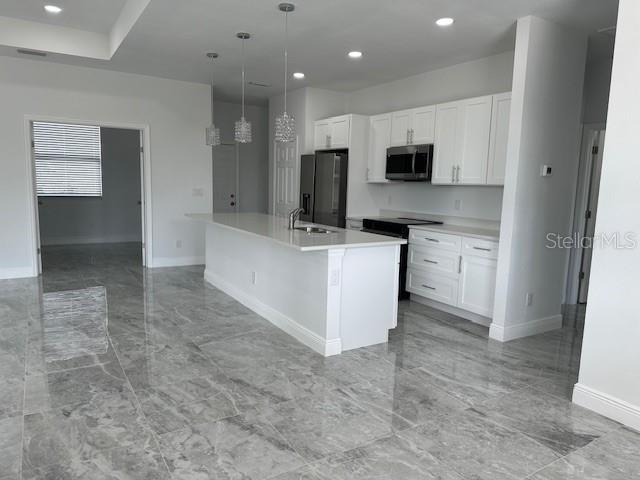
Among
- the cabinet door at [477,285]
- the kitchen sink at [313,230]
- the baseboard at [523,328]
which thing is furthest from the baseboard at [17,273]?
the baseboard at [523,328]

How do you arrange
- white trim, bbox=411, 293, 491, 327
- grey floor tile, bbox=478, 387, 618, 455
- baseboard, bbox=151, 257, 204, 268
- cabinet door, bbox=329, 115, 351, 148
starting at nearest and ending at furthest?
grey floor tile, bbox=478, 387, 618, 455
white trim, bbox=411, 293, 491, 327
cabinet door, bbox=329, 115, 351, 148
baseboard, bbox=151, 257, 204, 268

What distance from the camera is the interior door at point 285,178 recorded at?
268 inches

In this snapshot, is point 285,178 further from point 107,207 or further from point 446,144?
point 107,207

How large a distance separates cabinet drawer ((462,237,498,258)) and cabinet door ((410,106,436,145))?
1.35m

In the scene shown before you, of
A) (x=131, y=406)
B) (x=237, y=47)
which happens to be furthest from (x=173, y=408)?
(x=237, y=47)

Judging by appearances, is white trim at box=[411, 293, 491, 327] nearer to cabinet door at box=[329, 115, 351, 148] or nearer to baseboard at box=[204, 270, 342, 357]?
baseboard at box=[204, 270, 342, 357]

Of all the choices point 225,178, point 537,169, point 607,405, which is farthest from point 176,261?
point 607,405

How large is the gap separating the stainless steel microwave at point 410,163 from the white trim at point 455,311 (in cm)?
135

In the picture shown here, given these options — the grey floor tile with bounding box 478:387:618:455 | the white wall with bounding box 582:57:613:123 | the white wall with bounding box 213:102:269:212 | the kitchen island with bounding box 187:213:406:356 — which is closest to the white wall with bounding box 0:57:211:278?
the white wall with bounding box 213:102:269:212

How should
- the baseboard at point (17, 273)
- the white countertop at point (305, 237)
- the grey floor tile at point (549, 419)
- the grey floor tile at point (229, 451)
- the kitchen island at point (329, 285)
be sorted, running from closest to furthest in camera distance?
the grey floor tile at point (229, 451)
the grey floor tile at point (549, 419)
the white countertop at point (305, 237)
the kitchen island at point (329, 285)
the baseboard at point (17, 273)

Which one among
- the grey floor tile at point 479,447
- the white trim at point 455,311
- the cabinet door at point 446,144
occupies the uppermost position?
the cabinet door at point 446,144

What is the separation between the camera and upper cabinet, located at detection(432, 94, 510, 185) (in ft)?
13.9

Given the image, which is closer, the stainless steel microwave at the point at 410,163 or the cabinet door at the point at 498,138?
the cabinet door at the point at 498,138

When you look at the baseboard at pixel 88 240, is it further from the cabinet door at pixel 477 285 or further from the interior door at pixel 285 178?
the cabinet door at pixel 477 285
